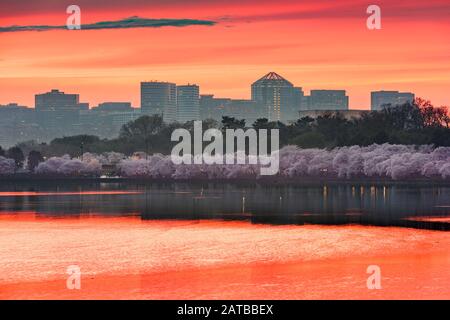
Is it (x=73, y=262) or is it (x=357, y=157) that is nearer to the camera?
(x=73, y=262)

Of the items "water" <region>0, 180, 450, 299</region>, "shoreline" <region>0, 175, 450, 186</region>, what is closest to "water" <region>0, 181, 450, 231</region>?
"water" <region>0, 180, 450, 299</region>

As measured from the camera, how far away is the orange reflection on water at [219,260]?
1168 inches

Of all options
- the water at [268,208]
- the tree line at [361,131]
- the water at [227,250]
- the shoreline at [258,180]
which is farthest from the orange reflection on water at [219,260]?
the tree line at [361,131]

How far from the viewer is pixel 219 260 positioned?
120ft

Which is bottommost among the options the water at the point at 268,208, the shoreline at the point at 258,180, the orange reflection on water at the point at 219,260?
the orange reflection on water at the point at 219,260

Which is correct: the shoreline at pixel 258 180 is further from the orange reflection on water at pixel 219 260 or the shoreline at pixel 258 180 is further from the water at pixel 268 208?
the orange reflection on water at pixel 219 260

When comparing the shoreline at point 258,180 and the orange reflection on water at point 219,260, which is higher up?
the shoreline at point 258,180

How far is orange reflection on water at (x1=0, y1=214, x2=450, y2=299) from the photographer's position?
29672 mm

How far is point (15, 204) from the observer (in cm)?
7181

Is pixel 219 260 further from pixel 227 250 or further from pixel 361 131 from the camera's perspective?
pixel 361 131
